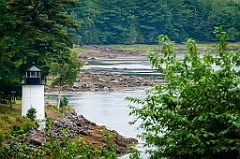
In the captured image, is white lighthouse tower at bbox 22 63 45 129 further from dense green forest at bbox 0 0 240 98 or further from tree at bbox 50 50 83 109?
dense green forest at bbox 0 0 240 98

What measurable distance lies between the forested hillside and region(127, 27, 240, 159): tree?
148m

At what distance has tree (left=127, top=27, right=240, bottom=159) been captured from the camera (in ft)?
59.5

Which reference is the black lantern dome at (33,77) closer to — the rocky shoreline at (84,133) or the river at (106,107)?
the rocky shoreline at (84,133)

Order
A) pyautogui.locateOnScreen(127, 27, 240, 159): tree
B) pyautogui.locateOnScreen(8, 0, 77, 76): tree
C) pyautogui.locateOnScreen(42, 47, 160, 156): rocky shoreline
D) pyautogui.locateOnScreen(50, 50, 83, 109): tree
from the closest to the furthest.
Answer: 1. pyautogui.locateOnScreen(127, 27, 240, 159): tree
2. pyautogui.locateOnScreen(42, 47, 160, 156): rocky shoreline
3. pyautogui.locateOnScreen(8, 0, 77, 76): tree
4. pyautogui.locateOnScreen(50, 50, 83, 109): tree

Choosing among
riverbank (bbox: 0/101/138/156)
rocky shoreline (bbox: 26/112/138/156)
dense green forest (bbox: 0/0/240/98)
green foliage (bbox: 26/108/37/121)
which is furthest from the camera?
dense green forest (bbox: 0/0/240/98)

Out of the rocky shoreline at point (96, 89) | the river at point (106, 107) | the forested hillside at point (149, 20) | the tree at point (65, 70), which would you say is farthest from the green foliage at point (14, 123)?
the forested hillside at point (149, 20)

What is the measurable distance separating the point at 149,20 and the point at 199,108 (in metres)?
164

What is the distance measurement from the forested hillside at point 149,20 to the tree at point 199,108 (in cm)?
14837

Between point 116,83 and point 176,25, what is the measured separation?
9919cm

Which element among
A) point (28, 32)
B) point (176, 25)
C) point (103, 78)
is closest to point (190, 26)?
point (176, 25)

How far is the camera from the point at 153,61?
19984mm

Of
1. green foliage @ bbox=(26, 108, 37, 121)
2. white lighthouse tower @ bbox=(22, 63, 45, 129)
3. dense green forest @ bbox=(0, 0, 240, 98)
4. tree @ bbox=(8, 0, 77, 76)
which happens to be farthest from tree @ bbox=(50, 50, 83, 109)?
dense green forest @ bbox=(0, 0, 240, 98)

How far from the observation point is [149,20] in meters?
182

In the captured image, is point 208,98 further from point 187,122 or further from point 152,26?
point 152,26
